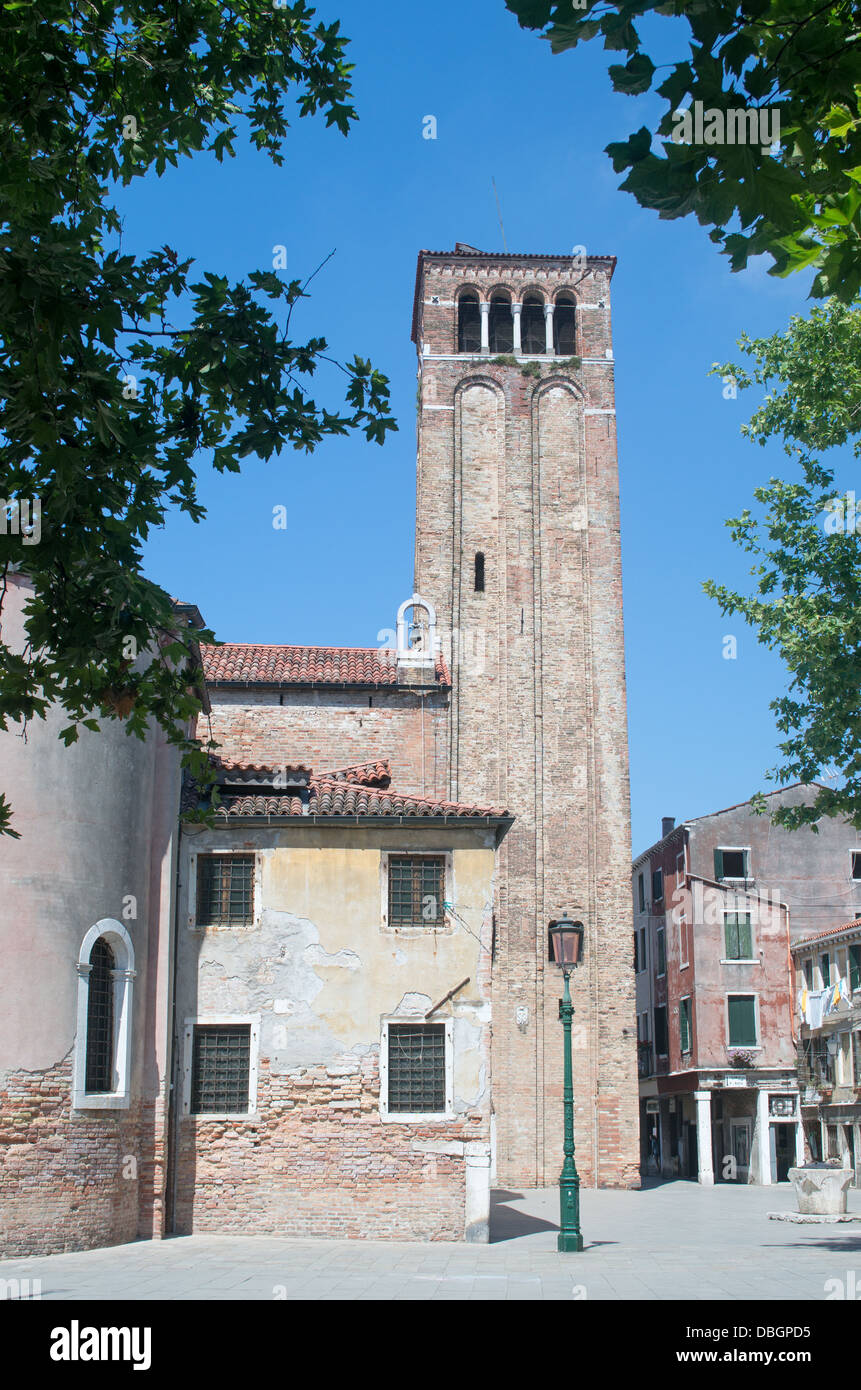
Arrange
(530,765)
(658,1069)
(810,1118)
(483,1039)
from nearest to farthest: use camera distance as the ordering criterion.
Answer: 1. (483,1039)
2. (530,765)
3. (810,1118)
4. (658,1069)

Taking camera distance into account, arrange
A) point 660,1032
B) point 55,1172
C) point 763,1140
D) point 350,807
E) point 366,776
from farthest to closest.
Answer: point 660,1032 < point 763,1140 < point 366,776 < point 350,807 < point 55,1172

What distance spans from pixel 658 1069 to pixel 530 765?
17.0 m

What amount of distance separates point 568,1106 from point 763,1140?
81.5 feet

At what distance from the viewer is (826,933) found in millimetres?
38938

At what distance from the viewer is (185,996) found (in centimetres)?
1759

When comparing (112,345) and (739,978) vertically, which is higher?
(112,345)

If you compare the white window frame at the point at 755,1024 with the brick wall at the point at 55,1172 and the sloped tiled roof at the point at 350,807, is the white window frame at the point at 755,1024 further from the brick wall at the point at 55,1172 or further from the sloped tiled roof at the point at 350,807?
the brick wall at the point at 55,1172

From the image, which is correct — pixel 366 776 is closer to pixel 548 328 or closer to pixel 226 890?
pixel 226 890

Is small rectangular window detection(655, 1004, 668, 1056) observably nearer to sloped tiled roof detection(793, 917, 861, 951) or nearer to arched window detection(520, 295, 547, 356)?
sloped tiled roof detection(793, 917, 861, 951)

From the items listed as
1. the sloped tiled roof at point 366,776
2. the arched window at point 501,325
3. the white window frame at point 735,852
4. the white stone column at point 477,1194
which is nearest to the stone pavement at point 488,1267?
the white stone column at point 477,1194

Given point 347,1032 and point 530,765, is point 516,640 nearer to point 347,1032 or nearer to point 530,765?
point 530,765

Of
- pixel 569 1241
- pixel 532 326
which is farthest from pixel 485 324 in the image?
pixel 569 1241

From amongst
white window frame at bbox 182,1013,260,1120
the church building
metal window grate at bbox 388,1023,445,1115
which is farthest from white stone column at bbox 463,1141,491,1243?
white window frame at bbox 182,1013,260,1120
